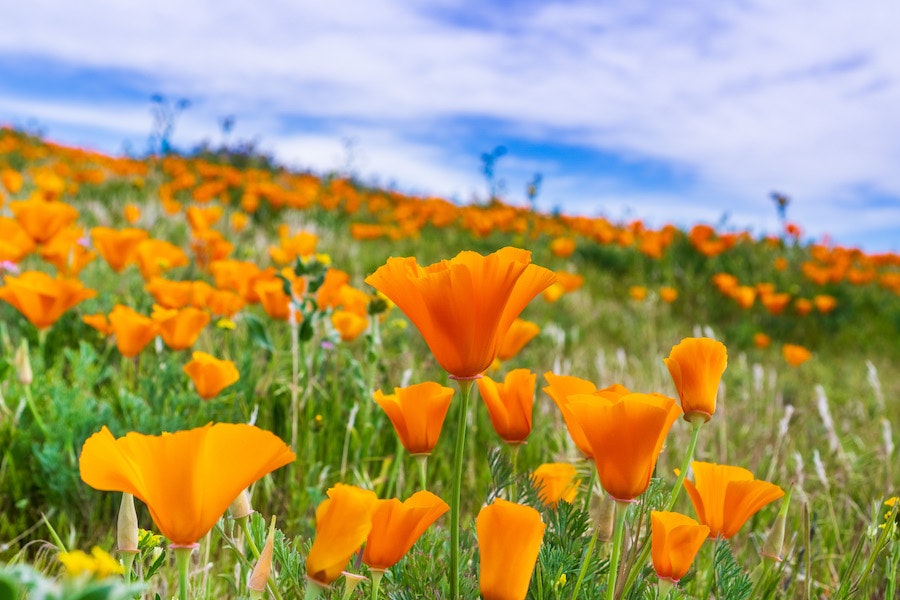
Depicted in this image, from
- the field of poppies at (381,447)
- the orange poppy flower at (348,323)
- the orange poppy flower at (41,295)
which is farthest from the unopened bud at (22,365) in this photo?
the orange poppy flower at (348,323)

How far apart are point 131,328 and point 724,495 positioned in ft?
5.09

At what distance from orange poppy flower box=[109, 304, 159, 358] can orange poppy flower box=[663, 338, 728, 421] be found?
56.3 inches

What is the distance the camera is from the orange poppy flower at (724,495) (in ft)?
3.33

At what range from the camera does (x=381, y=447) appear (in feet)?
7.20

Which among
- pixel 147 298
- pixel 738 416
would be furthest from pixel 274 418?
pixel 738 416

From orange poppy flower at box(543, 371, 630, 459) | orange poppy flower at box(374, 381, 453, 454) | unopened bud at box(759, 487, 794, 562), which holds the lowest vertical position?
unopened bud at box(759, 487, 794, 562)

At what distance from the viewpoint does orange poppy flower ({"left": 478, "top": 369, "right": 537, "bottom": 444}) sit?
3.57 feet

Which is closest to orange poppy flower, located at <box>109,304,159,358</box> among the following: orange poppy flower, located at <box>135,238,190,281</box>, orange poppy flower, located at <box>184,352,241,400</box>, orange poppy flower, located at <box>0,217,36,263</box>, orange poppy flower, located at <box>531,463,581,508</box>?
orange poppy flower, located at <box>184,352,241,400</box>

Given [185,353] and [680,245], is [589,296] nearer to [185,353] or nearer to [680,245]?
[680,245]

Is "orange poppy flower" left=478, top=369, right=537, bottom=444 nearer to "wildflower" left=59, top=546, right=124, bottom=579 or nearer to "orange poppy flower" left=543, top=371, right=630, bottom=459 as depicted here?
"orange poppy flower" left=543, top=371, right=630, bottom=459

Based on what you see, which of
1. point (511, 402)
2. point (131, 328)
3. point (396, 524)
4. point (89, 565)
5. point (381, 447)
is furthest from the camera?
point (381, 447)

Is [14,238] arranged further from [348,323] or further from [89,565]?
[89,565]

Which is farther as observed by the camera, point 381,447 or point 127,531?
point 381,447

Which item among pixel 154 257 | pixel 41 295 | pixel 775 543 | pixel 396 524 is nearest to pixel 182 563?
pixel 396 524
